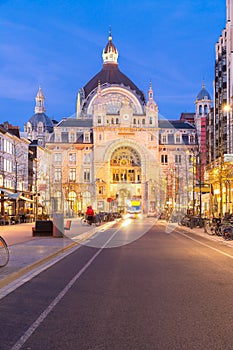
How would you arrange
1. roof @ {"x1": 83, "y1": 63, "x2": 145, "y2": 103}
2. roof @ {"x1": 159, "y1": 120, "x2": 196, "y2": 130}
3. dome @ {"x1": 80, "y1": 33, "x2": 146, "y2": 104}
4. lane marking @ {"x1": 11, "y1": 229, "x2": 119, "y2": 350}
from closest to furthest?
lane marking @ {"x1": 11, "y1": 229, "x2": 119, "y2": 350} < roof @ {"x1": 159, "y1": 120, "x2": 196, "y2": 130} < dome @ {"x1": 80, "y1": 33, "x2": 146, "y2": 104} < roof @ {"x1": 83, "y1": 63, "x2": 145, "y2": 103}

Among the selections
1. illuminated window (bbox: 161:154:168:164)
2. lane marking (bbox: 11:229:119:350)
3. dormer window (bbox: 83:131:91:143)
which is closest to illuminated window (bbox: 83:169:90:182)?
dormer window (bbox: 83:131:91:143)

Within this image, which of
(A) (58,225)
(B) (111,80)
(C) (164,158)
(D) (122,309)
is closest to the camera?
(D) (122,309)

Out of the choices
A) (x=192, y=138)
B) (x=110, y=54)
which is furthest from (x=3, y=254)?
(x=110, y=54)

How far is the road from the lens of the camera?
686cm

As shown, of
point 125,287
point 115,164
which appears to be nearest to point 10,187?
point 115,164

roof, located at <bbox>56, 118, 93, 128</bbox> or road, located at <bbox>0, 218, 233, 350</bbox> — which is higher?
roof, located at <bbox>56, 118, 93, 128</bbox>

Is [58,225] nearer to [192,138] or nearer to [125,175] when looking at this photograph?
[125,175]

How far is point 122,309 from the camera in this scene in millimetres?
8961

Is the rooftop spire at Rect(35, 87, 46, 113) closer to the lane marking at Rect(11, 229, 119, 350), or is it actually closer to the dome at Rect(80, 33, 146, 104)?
the dome at Rect(80, 33, 146, 104)

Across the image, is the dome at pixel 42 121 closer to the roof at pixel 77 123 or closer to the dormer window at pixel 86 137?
the roof at pixel 77 123

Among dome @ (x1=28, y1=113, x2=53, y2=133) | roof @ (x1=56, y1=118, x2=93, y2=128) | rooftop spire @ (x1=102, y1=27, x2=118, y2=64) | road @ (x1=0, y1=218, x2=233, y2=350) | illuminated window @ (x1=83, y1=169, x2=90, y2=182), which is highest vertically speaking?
rooftop spire @ (x1=102, y1=27, x2=118, y2=64)

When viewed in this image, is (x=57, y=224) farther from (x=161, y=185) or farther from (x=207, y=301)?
(x=161, y=185)

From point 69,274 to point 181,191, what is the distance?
267 feet

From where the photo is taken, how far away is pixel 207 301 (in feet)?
32.1
